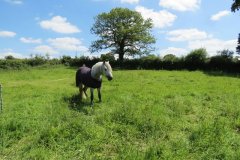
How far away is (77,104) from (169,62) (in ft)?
94.3

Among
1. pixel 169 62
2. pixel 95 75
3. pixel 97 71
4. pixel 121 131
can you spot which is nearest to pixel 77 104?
pixel 95 75

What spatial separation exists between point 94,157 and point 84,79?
6.86 meters

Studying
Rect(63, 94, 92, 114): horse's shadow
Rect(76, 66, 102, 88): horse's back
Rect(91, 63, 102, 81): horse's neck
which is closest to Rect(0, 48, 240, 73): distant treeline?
Rect(76, 66, 102, 88): horse's back

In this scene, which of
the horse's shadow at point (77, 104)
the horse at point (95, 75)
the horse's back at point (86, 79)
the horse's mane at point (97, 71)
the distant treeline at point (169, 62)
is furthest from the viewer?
the distant treeline at point (169, 62)

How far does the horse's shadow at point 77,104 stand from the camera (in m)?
13.0

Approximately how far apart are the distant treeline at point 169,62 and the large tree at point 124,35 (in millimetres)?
3976

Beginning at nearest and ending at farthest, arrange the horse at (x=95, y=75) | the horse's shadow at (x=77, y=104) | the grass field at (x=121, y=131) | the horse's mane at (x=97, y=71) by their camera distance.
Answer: the grass field at (x=121, y=131) < the horse's shadow at (x=77, y=104) < the horse at (x=95, y=75) < the horse's mane at (x=97, y=71)

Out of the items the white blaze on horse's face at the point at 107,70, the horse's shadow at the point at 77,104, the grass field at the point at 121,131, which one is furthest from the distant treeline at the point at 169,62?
the grass field at the point at 121,131

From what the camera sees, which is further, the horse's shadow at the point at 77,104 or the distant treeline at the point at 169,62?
the distant treeline at the point at 169,62

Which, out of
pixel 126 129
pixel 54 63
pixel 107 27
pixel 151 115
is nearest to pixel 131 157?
pixel 126 129

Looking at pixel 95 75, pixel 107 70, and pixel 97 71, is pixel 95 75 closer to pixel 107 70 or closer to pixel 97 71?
pixel 97 71

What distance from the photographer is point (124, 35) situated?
52500 millimetres

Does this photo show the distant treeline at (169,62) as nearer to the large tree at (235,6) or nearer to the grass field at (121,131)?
the large tree at (235,6)

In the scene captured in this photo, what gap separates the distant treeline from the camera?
38.4 metres
